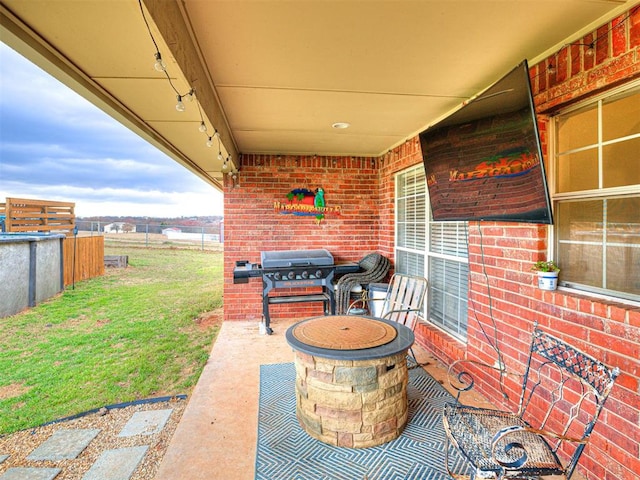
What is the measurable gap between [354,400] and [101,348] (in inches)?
164

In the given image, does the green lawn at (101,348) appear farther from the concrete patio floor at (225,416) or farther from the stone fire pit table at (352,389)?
the stone fire pit table at (352,389)

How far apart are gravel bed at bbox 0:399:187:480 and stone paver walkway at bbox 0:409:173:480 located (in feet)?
0.12

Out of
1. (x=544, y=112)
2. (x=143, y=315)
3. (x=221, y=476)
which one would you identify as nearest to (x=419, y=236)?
(x=544, y=112)

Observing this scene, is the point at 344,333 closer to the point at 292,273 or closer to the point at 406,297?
the point at 406,297

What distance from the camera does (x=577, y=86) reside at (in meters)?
1.85

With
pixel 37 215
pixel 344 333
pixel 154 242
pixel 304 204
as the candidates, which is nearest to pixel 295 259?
pixel 304 204

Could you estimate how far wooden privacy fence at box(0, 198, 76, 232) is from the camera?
871 centimetres

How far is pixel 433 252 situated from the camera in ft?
12.2

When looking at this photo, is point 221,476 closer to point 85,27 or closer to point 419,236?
point 85,27

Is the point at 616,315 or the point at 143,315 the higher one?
the point at 616,315

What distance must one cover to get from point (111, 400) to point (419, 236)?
3.83m

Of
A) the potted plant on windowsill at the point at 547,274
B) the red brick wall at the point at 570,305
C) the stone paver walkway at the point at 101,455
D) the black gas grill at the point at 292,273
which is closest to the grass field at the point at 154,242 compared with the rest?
the black gas grill at the point at 292,273

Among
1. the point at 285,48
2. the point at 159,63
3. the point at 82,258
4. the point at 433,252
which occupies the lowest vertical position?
the point at 82,258

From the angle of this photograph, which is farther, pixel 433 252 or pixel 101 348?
pixel 101 348
